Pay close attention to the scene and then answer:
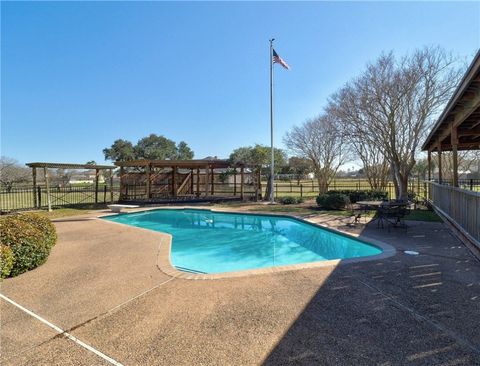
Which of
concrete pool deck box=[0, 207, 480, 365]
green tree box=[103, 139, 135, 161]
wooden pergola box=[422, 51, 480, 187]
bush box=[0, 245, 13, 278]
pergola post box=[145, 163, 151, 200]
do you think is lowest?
concrete pool deck box=[0, 207, 480, 365]

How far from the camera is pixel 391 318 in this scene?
3.10 meters

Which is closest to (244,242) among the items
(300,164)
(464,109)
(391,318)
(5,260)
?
(5,260)

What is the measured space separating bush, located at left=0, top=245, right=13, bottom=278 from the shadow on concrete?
14.6 feet

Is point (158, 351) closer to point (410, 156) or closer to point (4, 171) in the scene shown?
point (410, 156)

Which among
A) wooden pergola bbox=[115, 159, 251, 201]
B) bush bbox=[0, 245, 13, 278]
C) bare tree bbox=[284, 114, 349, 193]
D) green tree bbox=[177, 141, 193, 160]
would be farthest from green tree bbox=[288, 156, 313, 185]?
bush bbox=[0, 245, 13, 278]

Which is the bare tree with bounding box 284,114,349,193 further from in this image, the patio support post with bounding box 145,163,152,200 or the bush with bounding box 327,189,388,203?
the patio support post with bounding box 145,163,152,200

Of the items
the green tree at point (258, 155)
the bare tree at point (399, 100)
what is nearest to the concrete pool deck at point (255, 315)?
the bare tree at point (399, 100)

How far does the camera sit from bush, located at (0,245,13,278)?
14.5ft

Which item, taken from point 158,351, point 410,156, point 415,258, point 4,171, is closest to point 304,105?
point 410,156

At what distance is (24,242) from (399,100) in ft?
49.1

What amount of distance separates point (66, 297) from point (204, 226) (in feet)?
27.7

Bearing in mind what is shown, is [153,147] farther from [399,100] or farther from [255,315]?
[255,315]

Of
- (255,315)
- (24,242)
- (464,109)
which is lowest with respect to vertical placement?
(255,315)

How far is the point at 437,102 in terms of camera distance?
13.5 m
